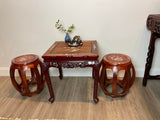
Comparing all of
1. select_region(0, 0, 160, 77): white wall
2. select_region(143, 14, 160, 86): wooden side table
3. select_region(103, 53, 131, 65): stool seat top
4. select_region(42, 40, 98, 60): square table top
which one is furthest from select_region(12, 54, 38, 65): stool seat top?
select_region(143, 14, 160, 86): wooden side table

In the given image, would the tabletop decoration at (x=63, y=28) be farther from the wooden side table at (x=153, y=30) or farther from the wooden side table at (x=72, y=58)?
the wooden side table at (x=153, y=30)

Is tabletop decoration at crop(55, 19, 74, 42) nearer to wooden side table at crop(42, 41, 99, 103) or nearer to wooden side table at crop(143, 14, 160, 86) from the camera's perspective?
wooden side table at crop(42, 41, 99, 103)

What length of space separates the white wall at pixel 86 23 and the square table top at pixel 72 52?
1.00 feet

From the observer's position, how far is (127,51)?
6.28 ft

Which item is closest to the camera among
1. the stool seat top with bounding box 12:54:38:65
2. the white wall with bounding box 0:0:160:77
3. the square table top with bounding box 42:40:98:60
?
the square table top with bounding box 42:40:98:60

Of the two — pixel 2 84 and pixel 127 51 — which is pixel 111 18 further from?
pixel 2 84

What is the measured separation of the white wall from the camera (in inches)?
66.8

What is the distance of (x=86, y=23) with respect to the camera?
1.81 m

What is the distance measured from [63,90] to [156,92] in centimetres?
127

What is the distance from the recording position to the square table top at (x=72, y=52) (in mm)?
1369

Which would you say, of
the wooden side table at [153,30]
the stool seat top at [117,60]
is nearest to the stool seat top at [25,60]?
the stool seat top at [117,60]

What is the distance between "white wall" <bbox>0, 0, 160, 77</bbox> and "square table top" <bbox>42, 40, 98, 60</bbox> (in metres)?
0.31

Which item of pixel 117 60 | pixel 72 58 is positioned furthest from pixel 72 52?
pixel 117 60

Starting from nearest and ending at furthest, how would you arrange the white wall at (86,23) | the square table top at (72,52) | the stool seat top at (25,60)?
the square table top at (72,52) < the stool seat top at (25,60) < the white wall at (86,23)
